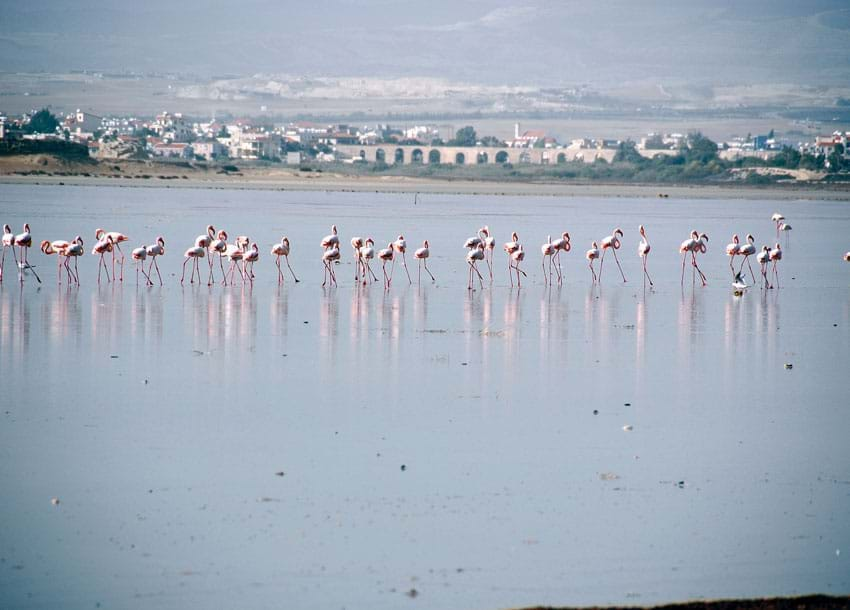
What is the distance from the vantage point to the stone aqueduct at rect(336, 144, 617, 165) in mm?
131125

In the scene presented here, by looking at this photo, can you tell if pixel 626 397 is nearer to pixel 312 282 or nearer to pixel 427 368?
pixel 427 368

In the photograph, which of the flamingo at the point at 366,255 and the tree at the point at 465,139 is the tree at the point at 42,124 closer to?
the tree at the point at 465,139

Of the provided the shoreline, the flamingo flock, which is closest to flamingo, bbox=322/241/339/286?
the flamingo flock

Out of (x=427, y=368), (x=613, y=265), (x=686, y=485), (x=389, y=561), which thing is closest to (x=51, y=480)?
(x=389, y=561)

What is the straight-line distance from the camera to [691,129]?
582ft

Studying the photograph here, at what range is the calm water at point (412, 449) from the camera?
5.84 m

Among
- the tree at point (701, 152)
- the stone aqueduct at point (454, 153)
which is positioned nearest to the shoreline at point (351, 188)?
the tree at point (701, 152)

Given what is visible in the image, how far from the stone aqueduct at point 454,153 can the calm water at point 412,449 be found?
11614 centimetres

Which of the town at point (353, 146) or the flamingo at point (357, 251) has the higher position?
the town at point (353, 146)

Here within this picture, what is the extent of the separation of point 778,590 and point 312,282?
39.0 ft

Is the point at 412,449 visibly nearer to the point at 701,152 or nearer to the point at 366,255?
the point at 366,255

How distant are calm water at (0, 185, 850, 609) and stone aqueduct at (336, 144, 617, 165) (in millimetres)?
116142

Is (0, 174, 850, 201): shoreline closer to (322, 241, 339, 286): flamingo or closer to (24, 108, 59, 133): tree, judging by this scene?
(322, 241, 339, 286): flamingo

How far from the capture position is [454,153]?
13512cm
